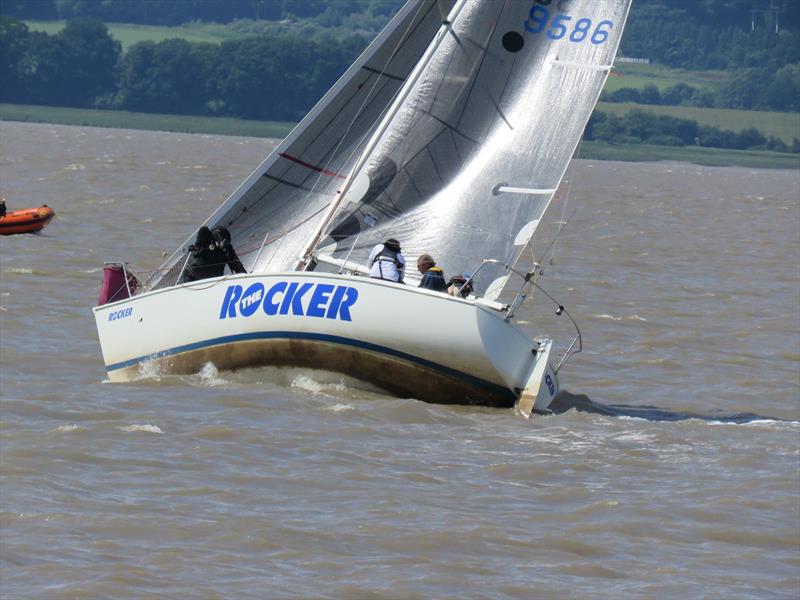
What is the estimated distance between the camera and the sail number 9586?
54.5 ft

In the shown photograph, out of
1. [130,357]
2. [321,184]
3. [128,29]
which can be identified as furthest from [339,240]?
[128,29]

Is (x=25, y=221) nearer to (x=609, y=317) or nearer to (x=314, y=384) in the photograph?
(x=609, y=317)

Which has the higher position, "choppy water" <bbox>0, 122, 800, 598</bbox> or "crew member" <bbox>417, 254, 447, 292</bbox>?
"crew member" <bbox>417, 254, 447, 292</bbox>

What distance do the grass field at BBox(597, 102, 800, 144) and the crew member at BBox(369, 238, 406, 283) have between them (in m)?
152

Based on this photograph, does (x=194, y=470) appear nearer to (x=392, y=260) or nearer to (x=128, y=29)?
(x=392, y=260)

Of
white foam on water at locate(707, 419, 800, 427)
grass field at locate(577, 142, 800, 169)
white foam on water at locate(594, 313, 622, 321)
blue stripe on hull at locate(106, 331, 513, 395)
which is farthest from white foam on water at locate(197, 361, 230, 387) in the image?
grass field at locate(577, 142, 800, 169)

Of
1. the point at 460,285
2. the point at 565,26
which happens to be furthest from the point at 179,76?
the point at 460,285

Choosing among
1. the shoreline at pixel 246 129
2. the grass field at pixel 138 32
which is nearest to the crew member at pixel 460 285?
the shoreline at pixel 246 129

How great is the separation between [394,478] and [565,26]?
571 centimetres

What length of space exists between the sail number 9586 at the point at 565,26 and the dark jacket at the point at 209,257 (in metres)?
3.43

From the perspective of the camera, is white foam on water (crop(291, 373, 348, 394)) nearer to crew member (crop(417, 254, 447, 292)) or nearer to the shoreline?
crew member (crop(417, 254, 447, 292))

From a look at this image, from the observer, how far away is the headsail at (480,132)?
54.4 feet

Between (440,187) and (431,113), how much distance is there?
0.69m

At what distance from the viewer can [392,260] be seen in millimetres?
15867
